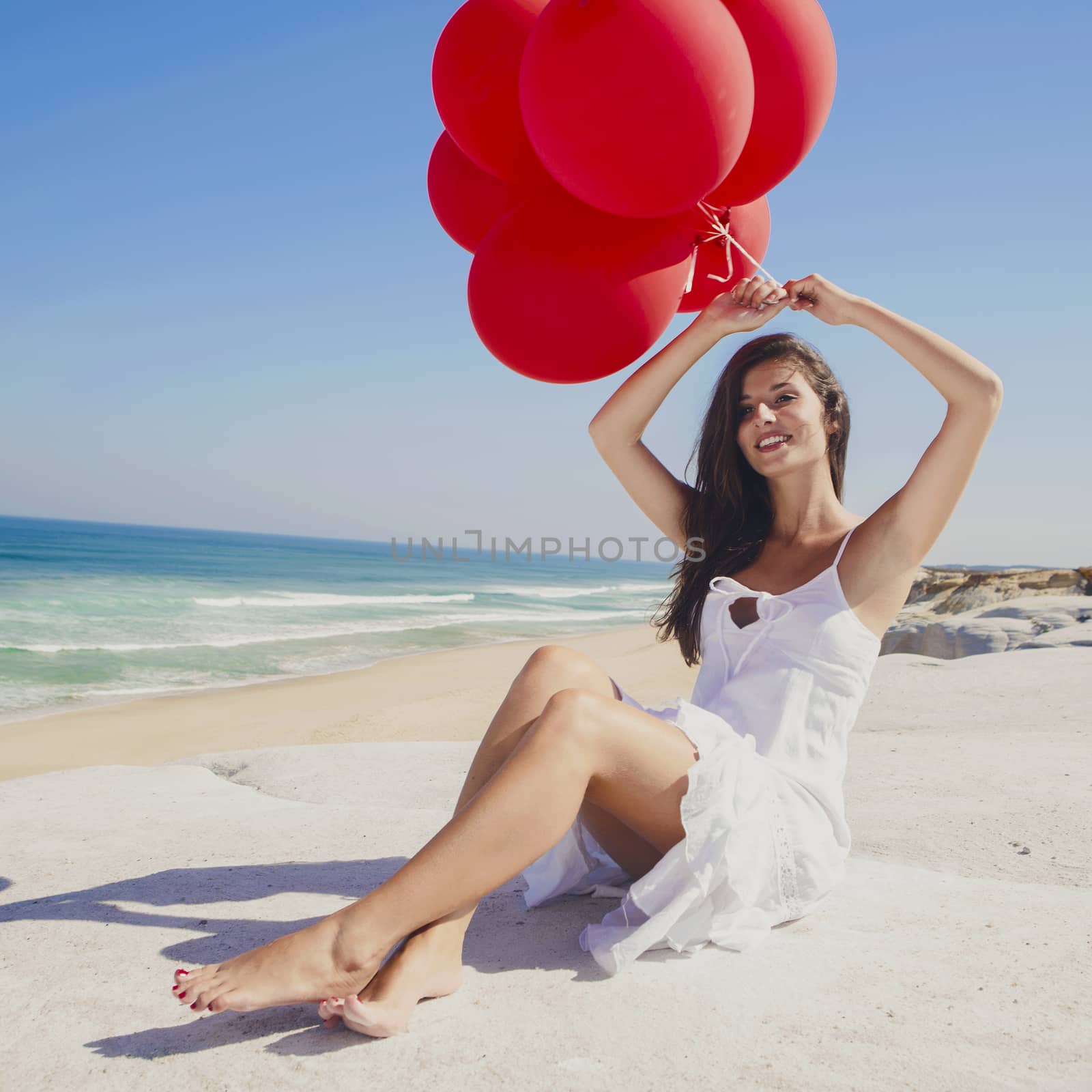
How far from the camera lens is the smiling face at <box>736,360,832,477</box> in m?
2.57

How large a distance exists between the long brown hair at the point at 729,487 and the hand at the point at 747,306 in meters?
0.13

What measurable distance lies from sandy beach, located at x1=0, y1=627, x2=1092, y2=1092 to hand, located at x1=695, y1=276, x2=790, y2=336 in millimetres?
1700

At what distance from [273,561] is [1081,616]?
45.4 meters

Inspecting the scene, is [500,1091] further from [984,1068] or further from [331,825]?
[331,825]

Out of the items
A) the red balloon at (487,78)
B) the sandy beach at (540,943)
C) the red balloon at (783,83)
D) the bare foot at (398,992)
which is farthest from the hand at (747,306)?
the bare foot at (398,992)

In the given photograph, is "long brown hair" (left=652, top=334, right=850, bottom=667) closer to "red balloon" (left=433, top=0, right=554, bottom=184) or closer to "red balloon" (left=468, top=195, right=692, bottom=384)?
"red balloon" (left=468, top=195, right=692, bottom=384)

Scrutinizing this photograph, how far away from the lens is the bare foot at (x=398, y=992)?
5.53 feet

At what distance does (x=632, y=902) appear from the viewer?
6.73ft

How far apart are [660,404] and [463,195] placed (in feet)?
3.02

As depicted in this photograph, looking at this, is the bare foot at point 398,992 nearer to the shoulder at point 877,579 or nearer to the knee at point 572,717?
the knee at point 572,717

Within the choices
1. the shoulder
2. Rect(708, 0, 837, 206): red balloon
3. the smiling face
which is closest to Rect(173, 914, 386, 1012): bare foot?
the shoulder

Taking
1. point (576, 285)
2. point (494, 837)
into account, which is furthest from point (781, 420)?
point (494, 837)

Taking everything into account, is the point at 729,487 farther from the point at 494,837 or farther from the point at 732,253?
the point at 494,837

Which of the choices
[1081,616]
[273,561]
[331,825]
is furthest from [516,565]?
[331,825]
